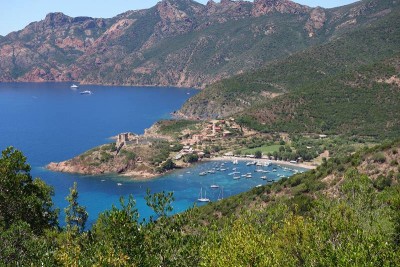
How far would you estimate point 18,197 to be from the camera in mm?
30406

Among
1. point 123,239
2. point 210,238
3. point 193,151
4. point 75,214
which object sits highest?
point 123,239

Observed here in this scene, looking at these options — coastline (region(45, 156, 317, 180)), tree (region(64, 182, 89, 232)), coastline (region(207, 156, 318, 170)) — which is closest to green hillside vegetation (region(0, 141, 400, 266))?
tree (region(64, 182, 89, 232))

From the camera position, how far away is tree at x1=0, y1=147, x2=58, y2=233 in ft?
98.6

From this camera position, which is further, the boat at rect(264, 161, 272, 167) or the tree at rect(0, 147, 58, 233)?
the boat at rect(264, 161, 272, 167)

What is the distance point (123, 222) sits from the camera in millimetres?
22156

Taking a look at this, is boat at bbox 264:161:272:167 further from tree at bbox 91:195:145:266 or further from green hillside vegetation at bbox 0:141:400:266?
tree at bbox 91:195:145:266

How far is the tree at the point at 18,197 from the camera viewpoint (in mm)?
30062

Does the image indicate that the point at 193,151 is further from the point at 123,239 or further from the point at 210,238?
the point at 123,239

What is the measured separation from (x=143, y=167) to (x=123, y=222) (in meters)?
99.4

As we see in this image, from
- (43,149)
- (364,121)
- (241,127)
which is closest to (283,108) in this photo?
(241,127)

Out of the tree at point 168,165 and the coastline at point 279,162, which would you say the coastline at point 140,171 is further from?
the tree at point 168,165

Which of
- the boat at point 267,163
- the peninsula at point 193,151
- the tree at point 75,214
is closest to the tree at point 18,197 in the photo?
the tree at point 75,214

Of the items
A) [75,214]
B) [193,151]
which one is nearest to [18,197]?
[75,214]

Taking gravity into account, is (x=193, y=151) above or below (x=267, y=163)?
above
